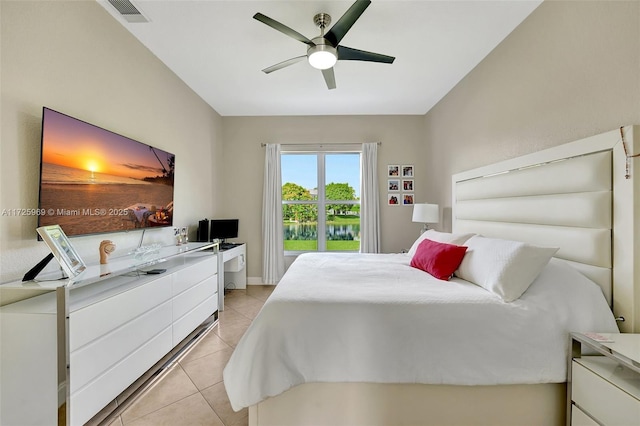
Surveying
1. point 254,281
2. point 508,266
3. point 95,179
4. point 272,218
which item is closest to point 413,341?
point 508,266

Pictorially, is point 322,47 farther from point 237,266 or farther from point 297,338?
point 237,266

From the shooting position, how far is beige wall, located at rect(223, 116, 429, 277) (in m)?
4.18

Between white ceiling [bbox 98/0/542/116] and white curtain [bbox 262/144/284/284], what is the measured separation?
0.93 metres

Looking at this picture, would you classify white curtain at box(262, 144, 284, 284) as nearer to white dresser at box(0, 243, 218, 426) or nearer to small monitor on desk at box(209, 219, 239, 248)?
small monitor on desk at box(209, 219, 239, 248)

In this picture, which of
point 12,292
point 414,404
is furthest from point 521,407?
point 12,292

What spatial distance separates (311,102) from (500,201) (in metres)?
2.63

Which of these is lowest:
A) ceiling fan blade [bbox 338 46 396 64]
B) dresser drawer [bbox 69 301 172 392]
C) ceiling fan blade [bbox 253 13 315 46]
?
dresser drawer [bbox 69 301 172 392]

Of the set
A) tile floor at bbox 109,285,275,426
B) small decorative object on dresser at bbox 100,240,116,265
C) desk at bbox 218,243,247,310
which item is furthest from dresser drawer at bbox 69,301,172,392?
desk at bbox 218,243,247,310

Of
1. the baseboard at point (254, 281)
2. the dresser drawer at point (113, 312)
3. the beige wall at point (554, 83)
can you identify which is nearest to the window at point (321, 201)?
the baseboard at point (254, 281)

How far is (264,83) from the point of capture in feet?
10.2

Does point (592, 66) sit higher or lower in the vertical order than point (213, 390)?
higher

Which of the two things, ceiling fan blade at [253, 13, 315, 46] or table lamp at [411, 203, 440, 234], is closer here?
ceiling fan blade at [253, 13, 315, 46]

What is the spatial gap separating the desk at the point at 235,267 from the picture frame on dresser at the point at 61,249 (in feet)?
5.54

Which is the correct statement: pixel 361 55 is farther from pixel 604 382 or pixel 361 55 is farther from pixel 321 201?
pixel 321 201
